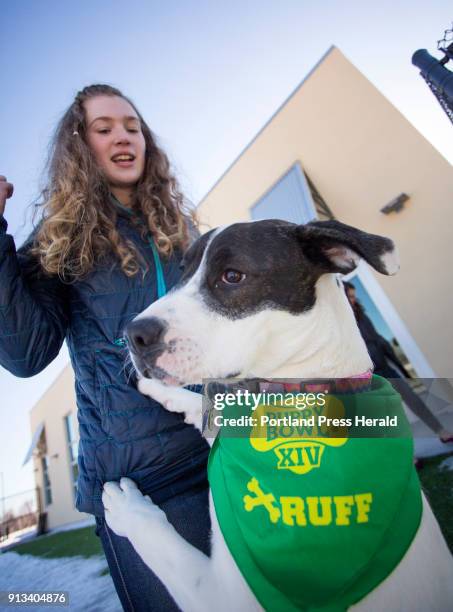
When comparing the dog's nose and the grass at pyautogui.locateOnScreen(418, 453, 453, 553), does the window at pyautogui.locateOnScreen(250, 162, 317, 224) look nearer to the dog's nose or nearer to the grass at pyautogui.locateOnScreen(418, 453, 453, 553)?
the grass at pyautogui.locateOnScreen(418, 453, 453, 553)

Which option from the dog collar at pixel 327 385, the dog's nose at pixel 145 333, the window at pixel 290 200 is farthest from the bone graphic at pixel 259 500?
the window at pixel 290 200

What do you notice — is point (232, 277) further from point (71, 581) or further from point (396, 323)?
point (396, 323)

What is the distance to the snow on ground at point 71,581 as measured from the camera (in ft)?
9.96

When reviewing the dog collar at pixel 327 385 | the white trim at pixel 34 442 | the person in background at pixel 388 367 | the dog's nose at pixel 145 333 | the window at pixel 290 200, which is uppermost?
the white trim at pixel 34 442

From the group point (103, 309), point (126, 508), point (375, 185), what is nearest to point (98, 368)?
point (103, 309)

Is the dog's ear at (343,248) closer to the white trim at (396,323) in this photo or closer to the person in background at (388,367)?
the person in background at (388,367)

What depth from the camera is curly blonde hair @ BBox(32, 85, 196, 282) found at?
1661mm

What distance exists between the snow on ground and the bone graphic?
1.70m

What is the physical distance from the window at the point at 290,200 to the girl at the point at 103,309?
167 inches

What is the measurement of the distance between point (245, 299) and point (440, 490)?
8.47ft

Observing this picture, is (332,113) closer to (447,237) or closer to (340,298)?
(447,237)

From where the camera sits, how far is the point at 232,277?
1.47m

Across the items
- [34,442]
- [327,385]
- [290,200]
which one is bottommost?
[327,385]

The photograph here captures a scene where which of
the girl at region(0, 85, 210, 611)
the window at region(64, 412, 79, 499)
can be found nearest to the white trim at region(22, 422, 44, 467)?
the window at region(64, 412, 79, 499)
